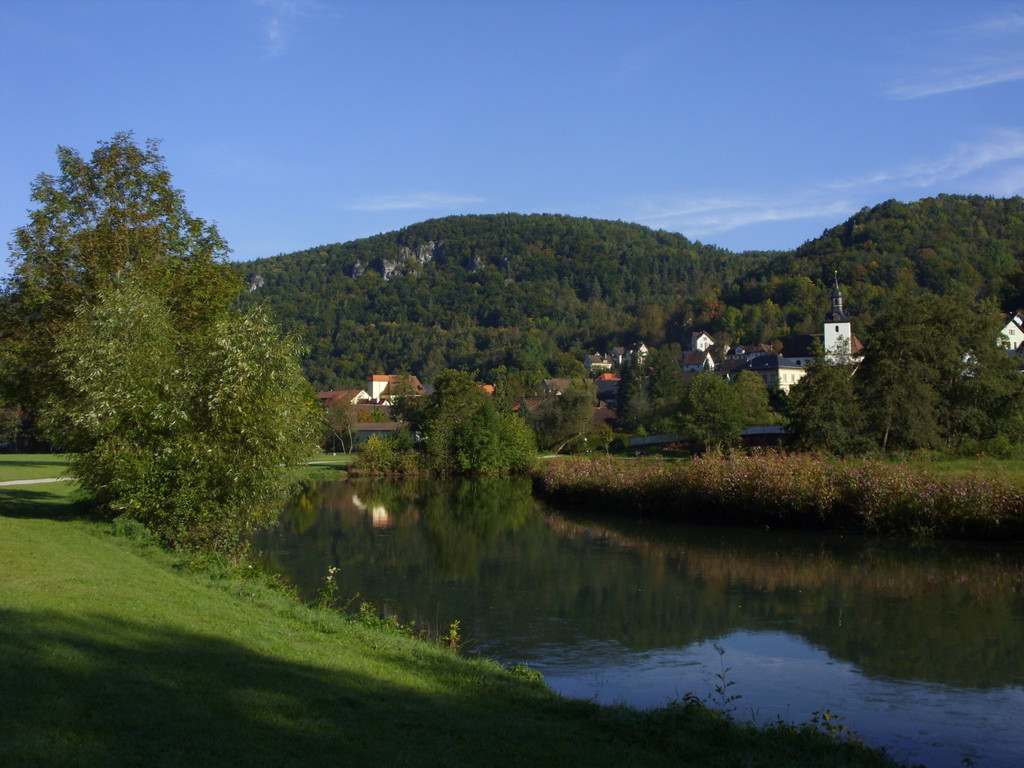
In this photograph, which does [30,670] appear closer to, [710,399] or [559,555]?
[559,555]

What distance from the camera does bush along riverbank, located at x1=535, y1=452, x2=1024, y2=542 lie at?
79.7ft

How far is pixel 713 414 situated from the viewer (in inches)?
2251

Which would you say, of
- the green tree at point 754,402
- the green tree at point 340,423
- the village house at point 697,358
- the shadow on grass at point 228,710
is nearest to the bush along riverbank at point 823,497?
the shadow on grass at point 228,710

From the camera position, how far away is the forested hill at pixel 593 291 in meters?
123

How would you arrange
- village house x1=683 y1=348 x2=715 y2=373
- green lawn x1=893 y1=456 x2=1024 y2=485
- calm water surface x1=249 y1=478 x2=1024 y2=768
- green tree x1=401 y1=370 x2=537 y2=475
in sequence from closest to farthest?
calm water surface x1=249 y1=478 x2=1024 y2=768
green lawn x1=893 y1=456 x2=1024 y2=485
green tree x1=401 y1=370 x2=537 y2=475
village house x1=683 y1=348 x2=715 y2=373

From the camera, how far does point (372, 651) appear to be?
410 inches

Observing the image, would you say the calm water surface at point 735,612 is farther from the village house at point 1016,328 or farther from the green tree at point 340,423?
the village house at point 1016,328

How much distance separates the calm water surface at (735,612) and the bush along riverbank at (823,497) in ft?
3.86

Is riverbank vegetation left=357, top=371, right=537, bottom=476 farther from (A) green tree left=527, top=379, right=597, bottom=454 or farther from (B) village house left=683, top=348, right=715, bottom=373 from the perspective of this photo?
(B) village house left=683, top=348, right=715, bottom=373

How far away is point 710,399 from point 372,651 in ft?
163

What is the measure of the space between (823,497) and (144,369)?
19.9 metres

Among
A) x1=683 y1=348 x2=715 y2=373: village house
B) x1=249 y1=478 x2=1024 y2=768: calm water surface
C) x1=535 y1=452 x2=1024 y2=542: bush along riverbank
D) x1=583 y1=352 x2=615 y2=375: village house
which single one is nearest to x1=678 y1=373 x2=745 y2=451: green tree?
x1=535 y1=452 x2=1024 y2=542: bush along riverbank

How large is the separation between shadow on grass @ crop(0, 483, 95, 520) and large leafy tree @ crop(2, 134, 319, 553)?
67.7 inches

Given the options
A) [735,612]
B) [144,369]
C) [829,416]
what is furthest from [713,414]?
[144,369]
